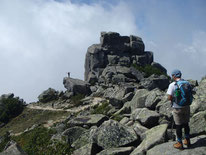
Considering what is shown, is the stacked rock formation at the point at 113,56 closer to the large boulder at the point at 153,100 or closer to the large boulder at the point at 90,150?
the large boulder at the point at 153,100

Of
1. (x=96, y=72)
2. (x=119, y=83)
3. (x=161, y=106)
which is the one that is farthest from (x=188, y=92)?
(x=96, y=72)

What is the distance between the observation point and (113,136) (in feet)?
34.3

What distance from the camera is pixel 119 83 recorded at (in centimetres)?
5234

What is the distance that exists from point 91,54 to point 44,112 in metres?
30.0

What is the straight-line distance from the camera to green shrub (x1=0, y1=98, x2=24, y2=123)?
50.9 metres

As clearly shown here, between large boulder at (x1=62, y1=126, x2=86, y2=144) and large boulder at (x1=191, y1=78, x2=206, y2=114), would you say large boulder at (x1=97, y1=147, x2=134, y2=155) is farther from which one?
large boulder at (x1=191, y1=78, x2=206, y2=114)

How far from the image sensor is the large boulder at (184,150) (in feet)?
24.0

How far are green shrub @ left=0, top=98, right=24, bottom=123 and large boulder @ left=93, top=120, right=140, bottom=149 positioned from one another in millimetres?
46473

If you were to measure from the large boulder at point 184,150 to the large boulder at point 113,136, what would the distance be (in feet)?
6.70

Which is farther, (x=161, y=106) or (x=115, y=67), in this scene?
(x=115, y=67)

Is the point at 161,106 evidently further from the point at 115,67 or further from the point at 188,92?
the point at 115,67

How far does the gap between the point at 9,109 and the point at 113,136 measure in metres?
49.3

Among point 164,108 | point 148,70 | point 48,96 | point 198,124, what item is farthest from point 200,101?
point 148,70

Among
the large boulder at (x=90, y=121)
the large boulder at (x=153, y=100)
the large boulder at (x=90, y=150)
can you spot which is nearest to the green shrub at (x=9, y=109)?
the large boulder at (x=90, y=121)
